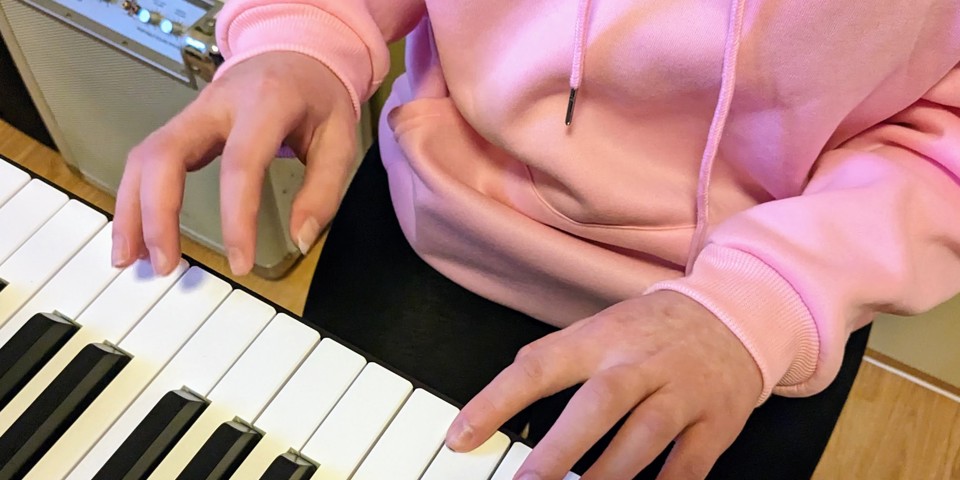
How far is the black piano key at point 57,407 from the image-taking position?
40 centimetres

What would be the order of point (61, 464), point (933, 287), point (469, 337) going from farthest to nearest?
point (469, 337) < point (933, 287) < point (61, 464)

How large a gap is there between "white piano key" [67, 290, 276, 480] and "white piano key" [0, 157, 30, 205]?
163mm

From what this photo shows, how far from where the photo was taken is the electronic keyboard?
1.31 feet

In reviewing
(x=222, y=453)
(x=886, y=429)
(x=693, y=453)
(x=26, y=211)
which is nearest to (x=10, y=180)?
(x=26, y=211)

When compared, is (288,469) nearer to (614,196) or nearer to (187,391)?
(187,391)

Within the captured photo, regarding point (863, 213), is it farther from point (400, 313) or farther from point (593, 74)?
point (400, 313)

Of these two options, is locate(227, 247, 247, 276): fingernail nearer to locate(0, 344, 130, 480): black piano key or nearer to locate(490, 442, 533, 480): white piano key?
locate(0, 344, 130, 480): black piano key

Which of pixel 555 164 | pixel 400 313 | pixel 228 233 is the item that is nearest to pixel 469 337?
pixel 400 313

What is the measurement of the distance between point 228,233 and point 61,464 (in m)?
0.15

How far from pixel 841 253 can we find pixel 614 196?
0.16 meters

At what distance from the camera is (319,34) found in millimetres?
562

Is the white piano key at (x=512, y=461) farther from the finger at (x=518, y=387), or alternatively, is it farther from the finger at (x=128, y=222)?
the finger at (x=128, y=222)

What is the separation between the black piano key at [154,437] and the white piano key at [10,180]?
0.18 metres

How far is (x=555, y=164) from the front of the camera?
0.57 m
